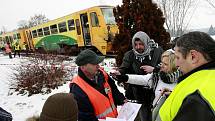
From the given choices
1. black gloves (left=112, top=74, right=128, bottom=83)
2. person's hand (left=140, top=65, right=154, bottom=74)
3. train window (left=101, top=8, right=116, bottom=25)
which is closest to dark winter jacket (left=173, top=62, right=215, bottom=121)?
person's hand (left=140, top=65, right=154, bottom=74)

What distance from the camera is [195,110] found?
142 centimetres

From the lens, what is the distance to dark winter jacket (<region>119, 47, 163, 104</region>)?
3.88m

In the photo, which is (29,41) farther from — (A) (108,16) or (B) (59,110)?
(B) (59,110)

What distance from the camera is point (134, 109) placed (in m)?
3.11

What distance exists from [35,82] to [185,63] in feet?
28.9

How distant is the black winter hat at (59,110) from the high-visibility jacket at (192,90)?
0.57m

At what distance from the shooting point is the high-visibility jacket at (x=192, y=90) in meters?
1.46

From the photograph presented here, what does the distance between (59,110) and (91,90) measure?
1.24m

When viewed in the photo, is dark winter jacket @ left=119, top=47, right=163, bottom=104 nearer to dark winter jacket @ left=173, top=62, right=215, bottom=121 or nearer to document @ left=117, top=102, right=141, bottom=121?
document @ left=117, top=102, right=141, bottom=121

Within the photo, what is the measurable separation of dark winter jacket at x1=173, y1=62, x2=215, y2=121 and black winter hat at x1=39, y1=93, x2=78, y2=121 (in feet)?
2.24

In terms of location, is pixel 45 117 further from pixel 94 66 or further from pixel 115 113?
pixel 115 113

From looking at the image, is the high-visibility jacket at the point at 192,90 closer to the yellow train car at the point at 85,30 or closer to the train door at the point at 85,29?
the yellow train car at the point at 85,30

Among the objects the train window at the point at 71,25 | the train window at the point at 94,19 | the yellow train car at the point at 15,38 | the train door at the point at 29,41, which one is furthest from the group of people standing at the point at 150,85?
the yellow train car at the point at 15,38

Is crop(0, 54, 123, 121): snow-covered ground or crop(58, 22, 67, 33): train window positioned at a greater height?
crop(58, 22, 67, 33): train window
